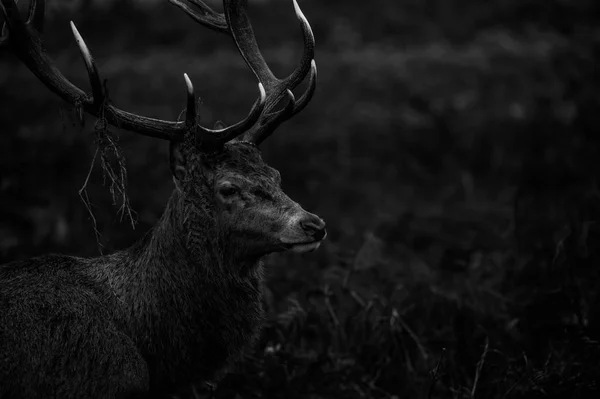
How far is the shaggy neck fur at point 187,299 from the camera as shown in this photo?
416cm

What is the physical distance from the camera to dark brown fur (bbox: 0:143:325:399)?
4.00 metres

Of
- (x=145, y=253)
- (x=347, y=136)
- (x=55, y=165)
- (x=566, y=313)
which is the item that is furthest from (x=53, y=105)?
(x=566, y=313)

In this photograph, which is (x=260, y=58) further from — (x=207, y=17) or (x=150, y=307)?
(x=150, y=307)

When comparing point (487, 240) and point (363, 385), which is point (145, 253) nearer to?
point (363, 385)

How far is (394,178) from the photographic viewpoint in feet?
36.1

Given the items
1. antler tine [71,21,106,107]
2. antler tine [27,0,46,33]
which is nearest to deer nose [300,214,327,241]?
antler tine [71,21,106,107]

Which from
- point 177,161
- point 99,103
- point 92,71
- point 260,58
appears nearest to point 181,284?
point 177,161

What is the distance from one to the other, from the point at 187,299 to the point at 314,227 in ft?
3.00

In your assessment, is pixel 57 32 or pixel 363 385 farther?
pixel 57 32

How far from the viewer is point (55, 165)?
839 cm

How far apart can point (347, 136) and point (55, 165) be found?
5.03 m

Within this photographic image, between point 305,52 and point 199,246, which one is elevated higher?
point 305,52

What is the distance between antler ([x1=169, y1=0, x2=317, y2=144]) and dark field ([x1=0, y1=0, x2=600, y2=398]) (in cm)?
108

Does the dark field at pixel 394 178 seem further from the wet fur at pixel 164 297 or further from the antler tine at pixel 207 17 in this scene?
the antler tine at pixel 207 17
